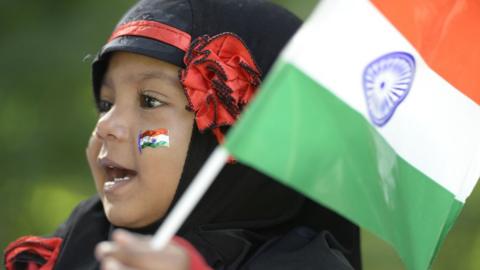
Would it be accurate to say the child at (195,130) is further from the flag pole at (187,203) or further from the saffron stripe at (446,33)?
the flag pole at (187,203)

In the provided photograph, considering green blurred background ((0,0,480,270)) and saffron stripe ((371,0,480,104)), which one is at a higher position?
saffron stripe ((371,0,480,104))

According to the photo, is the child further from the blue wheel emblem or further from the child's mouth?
the blue wheel emblem

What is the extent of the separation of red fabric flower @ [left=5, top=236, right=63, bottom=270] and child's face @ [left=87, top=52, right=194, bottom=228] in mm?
315

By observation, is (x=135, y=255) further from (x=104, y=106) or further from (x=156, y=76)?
(x=104, y=106)

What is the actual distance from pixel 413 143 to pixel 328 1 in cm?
32

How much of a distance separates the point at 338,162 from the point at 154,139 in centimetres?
58

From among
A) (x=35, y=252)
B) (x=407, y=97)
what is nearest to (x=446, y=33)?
(x=407, y=97)

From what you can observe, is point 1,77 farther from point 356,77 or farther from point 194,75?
point 356,77

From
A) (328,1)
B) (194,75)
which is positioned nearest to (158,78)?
(194,75)

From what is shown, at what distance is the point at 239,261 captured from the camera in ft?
6.51

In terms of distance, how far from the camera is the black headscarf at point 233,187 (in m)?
2.01

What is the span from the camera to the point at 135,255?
1.29m

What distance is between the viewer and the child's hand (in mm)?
1294

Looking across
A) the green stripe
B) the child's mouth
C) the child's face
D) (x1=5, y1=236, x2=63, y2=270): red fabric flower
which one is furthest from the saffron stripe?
(x1=5, y1=236, x2=63, y2=270): red fabric flower
